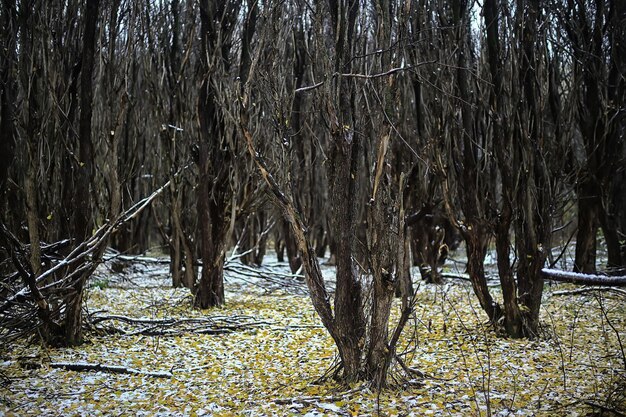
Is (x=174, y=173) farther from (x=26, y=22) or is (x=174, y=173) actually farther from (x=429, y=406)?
(x=429, y=406)

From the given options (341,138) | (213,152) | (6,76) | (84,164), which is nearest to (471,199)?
(341,138)

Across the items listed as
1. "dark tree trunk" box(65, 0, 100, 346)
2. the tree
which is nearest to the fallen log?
"dark tree trunk" box(65, 0, 100, 346)

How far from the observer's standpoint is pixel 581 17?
10.7 metres

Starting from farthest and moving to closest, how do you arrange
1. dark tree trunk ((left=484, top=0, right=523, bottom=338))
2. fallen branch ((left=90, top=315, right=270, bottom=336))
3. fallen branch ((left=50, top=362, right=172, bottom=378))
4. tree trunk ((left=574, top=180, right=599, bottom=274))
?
tree trunk ((left=574, top=180, right=599, bottom=274)) → fallen branch ((left=90, top=315, right=270, bottom=336)) → dark tree trunk ((left=484, top=0, right=523, bottom=338)) → fallen branch ((left=50, top=362, right=172, bottom=378))

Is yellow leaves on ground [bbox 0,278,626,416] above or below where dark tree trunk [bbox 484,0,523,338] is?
below

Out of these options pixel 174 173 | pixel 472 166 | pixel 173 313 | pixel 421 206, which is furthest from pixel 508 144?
pixel 174 173

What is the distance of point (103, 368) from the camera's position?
20.8 ft

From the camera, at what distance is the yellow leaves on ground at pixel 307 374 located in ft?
16.5

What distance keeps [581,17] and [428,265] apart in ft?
19.2

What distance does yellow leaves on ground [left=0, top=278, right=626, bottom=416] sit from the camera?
504 centimetres

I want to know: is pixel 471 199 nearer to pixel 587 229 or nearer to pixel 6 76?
pixel 587 229

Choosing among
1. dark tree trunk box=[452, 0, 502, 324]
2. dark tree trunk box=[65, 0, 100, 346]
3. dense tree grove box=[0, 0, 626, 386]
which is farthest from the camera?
dark tree trunk box=[452, 0, 502, 324]

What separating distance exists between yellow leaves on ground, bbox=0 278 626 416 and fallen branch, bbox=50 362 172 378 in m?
0.08

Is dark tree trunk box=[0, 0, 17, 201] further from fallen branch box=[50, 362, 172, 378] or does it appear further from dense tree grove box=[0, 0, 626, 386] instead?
fallen branch box=[50, 362, 172, 378]
